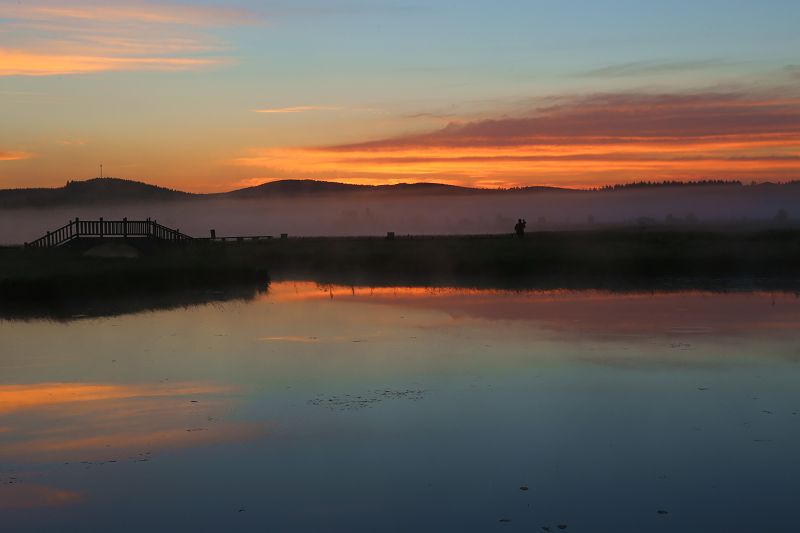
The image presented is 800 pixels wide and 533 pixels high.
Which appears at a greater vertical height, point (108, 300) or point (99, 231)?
point (99, 231)

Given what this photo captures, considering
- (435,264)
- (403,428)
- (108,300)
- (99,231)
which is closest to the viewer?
(403,428)

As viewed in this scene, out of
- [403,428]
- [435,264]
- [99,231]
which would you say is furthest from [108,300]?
[403,428]

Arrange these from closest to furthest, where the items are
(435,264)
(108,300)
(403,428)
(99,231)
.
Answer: (403,428) → (108,300) → (99,231) → (435,264)

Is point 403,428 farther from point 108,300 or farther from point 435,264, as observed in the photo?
point 435,264

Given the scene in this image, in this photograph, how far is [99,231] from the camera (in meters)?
61.1

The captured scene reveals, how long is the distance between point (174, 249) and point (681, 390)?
4960 cm

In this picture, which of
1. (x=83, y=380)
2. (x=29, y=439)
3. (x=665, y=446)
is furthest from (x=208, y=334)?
(x=665, y=446)

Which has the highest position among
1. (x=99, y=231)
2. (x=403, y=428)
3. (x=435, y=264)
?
(x=99, y=231)

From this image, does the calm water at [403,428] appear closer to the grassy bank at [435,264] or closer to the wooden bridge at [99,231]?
the grassy bank at [435,264]

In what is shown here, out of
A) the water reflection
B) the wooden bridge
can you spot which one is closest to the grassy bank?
the water reflection

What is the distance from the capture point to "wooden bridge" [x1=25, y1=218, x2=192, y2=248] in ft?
196

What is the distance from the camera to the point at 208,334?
98.8 ft

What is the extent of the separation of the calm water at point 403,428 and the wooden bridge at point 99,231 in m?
30.2

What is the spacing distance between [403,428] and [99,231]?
1911 inches
